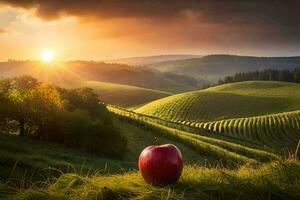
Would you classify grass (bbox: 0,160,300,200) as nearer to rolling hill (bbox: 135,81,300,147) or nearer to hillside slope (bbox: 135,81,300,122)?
rolling hill (bbox: 135,81,300,147)

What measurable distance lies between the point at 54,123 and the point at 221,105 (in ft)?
310

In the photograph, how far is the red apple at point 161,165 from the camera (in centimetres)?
645

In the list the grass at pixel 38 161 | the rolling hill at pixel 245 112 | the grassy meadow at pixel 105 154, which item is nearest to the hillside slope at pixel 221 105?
the rolling hill at pixel 245 112

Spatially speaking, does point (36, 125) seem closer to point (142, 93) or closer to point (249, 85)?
point (249, 85)

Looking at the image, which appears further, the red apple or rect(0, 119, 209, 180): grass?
rect(0, 119, 209, 180): grass

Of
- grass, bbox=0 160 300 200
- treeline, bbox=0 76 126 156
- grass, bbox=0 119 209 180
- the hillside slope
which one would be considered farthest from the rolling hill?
grass, bbox=0 160 300 200

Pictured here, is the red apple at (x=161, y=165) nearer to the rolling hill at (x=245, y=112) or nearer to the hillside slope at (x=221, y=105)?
the rolling hill at (x=245, y=112)

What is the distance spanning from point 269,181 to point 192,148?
47591mm

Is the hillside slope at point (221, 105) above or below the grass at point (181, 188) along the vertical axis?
below

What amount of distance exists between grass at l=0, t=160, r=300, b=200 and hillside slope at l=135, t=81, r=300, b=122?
9921cm

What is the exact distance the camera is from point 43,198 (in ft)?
18.4

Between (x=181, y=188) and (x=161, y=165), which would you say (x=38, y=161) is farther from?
(x=181, y=188)

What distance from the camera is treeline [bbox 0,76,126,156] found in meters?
29.0

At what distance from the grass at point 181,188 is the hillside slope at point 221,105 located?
9921cm
